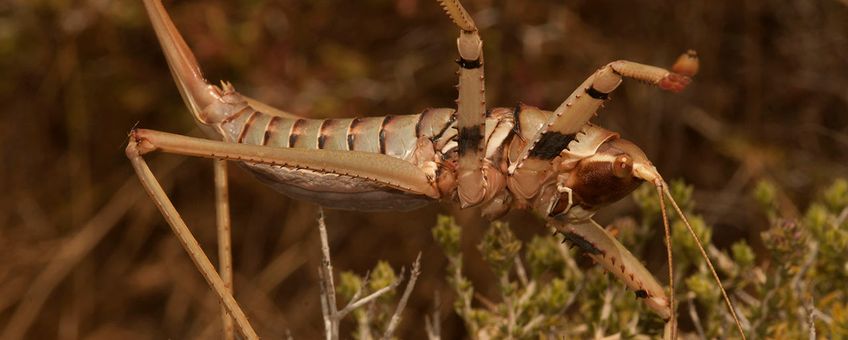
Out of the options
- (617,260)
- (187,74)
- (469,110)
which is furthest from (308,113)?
(617,260)

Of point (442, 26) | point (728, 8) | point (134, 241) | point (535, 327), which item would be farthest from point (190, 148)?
point (728, 8)

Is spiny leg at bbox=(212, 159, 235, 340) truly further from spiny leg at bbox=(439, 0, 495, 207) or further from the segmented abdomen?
spiny leg at bbox=(439, 0, 495, 207)

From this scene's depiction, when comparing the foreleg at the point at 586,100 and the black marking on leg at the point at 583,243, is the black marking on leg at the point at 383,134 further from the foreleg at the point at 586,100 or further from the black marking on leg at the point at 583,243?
the black marking on leg at the point at 583,243

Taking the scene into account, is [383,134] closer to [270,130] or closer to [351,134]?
[351,134]

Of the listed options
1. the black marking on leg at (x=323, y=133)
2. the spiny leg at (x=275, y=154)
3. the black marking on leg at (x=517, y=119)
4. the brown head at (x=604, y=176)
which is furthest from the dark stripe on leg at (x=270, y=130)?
the brown head at (x=604, y=176)

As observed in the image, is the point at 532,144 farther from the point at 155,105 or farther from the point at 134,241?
the point at 134,241

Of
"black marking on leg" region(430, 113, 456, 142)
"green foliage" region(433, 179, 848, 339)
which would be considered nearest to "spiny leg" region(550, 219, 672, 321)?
"green foliage" region(433, 179, 848, 339)

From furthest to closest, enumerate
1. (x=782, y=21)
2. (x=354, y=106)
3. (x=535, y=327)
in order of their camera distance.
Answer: (x=782, y=21) < (x=354, y=106) < (x=535, y=327)
